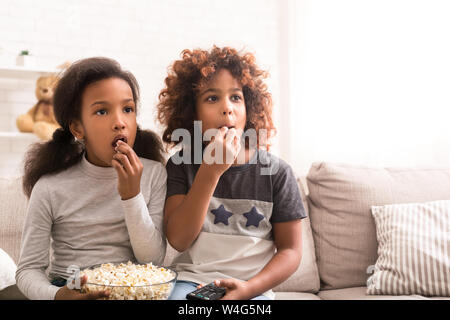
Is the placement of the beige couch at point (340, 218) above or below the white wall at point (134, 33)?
below

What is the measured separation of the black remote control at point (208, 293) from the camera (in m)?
0.86

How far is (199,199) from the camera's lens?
39.4 inches

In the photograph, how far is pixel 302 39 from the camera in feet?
8.21

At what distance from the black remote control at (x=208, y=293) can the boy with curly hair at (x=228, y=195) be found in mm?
119

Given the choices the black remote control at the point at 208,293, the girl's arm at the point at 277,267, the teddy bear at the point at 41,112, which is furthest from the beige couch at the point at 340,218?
the teddy bear at the point at 41,112

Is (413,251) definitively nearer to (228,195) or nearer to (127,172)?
(228,195)

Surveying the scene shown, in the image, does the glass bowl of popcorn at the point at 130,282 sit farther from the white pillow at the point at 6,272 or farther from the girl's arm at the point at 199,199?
the white pillow at the point at 6,272

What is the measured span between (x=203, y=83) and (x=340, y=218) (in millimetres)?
787

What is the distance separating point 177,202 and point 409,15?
5.73 feet

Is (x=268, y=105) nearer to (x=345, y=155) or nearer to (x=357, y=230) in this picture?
(x=357, y=230)

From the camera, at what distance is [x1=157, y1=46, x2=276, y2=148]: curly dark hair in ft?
3.75

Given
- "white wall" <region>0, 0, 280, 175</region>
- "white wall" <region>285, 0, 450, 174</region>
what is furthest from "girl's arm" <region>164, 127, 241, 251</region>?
"white wall" <region>0, 0, 280, 175</region>

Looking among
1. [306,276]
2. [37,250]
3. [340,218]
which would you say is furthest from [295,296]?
[37,250]

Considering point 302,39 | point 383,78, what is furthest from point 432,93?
point 302,39
